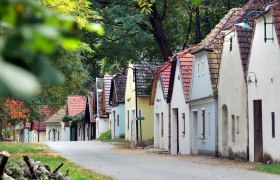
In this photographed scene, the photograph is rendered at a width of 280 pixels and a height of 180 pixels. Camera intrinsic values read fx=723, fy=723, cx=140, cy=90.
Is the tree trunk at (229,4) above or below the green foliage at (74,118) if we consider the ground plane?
above

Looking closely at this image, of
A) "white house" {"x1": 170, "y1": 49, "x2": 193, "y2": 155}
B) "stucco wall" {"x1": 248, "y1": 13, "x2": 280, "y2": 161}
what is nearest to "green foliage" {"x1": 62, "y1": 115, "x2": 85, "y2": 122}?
"white house" {"x1": 170, "y1": 49, "x2": 193, "y2": 155}

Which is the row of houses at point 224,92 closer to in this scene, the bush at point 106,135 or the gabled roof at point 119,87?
the gabled roof at point 119,87

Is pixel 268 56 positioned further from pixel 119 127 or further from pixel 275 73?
pixel 119 127

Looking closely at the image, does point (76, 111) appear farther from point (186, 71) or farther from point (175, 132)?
point (186, 71)

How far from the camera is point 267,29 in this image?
27938 mm

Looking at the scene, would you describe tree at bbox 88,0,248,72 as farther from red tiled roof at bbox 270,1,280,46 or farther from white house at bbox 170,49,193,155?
red tiled roof at bbox 270,1,280,46

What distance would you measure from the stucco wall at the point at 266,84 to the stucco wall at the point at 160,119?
1488cm

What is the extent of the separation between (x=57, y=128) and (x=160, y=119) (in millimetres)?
54222

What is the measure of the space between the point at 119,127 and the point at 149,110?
8603mm

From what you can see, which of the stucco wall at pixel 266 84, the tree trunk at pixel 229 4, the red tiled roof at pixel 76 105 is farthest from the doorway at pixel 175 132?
the red tiled roof at pixel 76 105

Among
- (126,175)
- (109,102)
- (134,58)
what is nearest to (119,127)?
(109,102)

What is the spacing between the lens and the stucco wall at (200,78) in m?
36.6

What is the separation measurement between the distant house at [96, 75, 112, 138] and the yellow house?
9.58 metres

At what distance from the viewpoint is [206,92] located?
3691 centimetres
